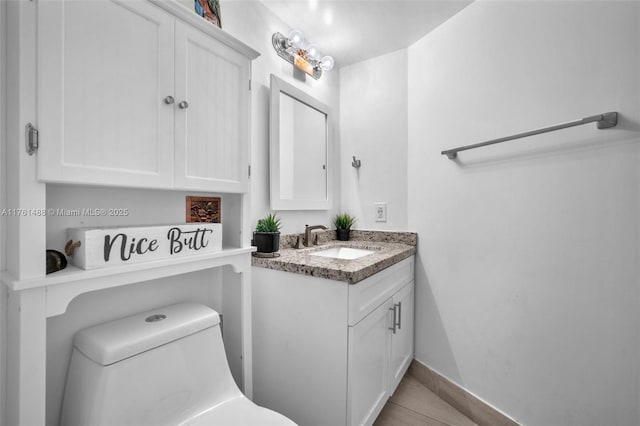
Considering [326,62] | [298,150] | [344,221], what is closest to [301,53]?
[326,62]

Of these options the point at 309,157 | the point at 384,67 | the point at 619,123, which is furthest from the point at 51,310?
the point at 384,67

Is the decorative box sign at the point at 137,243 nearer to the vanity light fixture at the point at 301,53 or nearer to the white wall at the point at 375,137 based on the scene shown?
the vanity light fixture at the point at 301,53

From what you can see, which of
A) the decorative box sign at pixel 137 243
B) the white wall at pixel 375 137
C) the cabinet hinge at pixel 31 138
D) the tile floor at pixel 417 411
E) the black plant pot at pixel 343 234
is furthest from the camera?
→ the black plant pot at pixel 343 234

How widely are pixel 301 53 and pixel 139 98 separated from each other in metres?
1.17

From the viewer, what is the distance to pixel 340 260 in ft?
4.17

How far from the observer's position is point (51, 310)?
68 centimetres

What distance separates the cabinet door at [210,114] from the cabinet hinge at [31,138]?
0.32 meters

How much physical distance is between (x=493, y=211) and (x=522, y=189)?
166 millimetres

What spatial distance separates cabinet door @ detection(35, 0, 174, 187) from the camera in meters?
0.66

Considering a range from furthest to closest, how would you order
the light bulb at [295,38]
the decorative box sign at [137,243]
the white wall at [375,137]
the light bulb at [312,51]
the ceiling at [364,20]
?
1. the white wall at [375,137]
2. the light bulb at [312,51]
3. the light bulb at [295,38]
4. the ceiling at [364,20]
5. the decorative box sign at [137,243]

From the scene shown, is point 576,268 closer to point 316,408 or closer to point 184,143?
point 316,408

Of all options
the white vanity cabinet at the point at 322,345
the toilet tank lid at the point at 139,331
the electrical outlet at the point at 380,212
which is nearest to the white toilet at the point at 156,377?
the toilet tank lid at the point at 139,331

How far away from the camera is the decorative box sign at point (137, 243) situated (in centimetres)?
75

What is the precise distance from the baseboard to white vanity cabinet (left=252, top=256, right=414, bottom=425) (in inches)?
16.2
